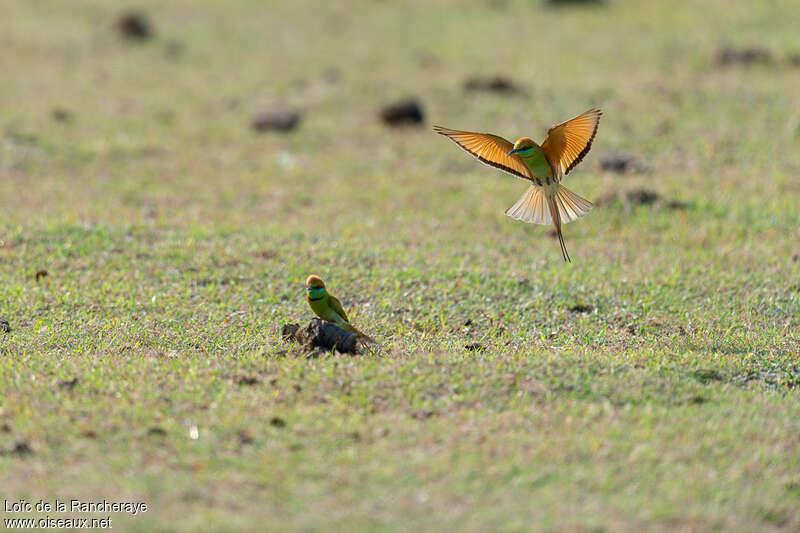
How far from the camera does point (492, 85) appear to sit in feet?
47.0

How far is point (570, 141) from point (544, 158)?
23 cm

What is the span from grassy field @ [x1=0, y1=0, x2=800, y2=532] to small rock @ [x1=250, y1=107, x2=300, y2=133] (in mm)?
192

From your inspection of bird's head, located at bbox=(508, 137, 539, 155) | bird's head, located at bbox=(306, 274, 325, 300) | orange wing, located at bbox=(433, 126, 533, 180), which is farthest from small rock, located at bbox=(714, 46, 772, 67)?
bird's head, located at bbox=(306, 274, 325, 300)

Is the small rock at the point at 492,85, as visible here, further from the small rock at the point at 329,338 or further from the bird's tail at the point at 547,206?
the small rock at the point at 329,338

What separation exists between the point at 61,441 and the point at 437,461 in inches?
72.3

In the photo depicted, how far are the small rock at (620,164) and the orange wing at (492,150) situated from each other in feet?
15.9

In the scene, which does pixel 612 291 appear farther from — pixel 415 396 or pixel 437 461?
pixel 437 461

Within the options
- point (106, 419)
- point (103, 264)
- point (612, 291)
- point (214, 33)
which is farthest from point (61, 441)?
point (214, 33)

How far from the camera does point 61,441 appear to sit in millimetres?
4859

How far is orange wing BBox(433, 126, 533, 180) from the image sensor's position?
6512 millimetres

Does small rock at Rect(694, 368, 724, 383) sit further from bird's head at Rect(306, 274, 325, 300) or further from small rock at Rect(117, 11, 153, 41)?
small rock at Rect(117, 11, 153, 41)

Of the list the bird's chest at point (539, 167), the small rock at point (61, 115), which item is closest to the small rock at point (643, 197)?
the bird's chest at point (539, 167)

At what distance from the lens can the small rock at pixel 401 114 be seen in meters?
13.3

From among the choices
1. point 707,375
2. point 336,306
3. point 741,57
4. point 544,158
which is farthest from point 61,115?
point 707,375
